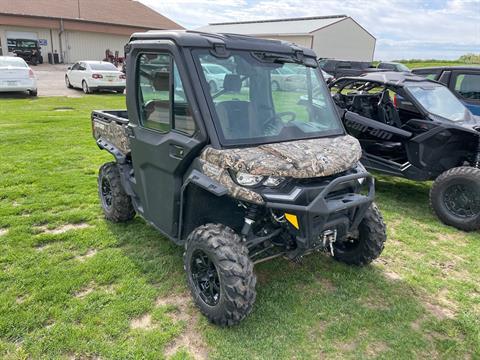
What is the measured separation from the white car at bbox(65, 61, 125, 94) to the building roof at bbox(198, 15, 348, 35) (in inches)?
914

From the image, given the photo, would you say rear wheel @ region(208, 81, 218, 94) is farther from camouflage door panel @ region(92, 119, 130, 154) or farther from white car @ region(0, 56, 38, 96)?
white car @ region(0, 56, 38, 96)

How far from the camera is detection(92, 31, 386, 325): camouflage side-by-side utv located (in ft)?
9.21

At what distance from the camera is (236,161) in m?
2.76

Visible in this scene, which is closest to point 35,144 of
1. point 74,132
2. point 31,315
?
point 74,132

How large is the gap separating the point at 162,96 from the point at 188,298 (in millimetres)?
1703

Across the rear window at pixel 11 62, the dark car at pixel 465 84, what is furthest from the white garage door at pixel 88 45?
the dark car at pixel 465 84

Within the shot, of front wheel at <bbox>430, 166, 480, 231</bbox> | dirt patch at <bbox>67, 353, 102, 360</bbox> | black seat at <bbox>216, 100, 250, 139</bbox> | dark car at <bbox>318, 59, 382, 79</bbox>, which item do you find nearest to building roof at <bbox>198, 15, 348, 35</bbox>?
dark car at <bbox>318, 59, 382, 79</bbox>

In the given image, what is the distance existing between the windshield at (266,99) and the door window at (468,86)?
5.67 meters

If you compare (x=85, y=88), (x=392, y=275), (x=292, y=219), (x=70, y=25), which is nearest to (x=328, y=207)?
(x=292, y=219)

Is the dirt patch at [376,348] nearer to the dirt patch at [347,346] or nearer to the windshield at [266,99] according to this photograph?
the dirt patch at [347,346]

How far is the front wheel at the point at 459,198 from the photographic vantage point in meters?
4.94

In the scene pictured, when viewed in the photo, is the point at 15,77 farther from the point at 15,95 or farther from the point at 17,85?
the point at 15,95

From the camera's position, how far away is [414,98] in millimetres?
5957

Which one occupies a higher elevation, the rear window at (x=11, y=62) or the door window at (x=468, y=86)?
the door window at (x=468, y=86)
